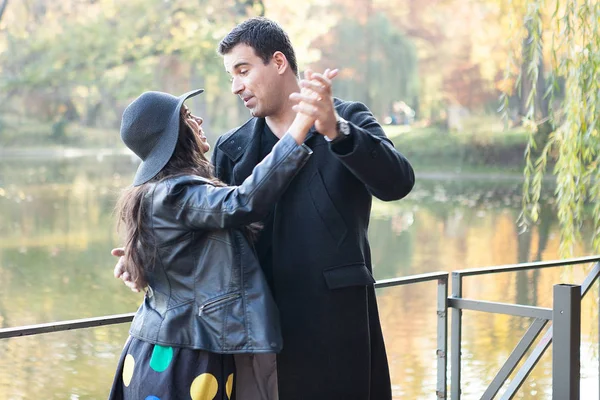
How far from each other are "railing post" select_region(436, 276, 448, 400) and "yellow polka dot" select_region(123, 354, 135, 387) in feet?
3.46

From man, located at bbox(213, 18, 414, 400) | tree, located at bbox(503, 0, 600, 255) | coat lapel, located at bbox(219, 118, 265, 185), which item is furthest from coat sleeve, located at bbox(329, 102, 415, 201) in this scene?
tree, located at bbox(503, 0, 600, 255)

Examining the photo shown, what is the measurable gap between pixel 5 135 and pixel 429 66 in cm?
858

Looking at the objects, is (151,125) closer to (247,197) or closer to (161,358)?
(247,197)

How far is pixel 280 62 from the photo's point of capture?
163 centimetres

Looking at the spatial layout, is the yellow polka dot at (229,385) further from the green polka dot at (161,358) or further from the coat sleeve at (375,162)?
the coat sleeve at (375,162)

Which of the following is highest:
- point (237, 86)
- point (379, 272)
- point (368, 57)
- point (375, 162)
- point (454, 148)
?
point (368, 57)

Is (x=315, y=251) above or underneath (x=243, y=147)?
underneath

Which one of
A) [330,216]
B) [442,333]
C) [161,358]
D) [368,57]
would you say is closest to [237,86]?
[330,216]

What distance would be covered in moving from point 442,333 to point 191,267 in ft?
3.67

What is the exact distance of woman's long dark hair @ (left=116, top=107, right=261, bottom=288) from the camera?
1441mm

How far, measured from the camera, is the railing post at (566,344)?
6.72 feet

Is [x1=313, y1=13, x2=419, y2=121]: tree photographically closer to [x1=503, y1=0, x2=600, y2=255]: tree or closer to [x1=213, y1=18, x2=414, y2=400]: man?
[x1=503, y1=0, x2=600, y2=255]: tree

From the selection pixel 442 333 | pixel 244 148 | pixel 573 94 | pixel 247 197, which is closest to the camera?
pixel 247 197

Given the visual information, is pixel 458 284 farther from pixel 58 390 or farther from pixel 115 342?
pixel 115 342
